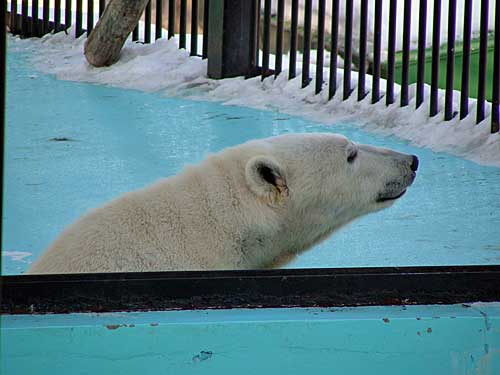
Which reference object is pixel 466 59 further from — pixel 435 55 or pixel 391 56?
pixel 391 56

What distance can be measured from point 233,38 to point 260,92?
0.78m

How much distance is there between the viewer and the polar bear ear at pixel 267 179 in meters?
3.34

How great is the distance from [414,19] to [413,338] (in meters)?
13.5

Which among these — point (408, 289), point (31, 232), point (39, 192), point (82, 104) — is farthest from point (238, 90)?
point (408, 289)

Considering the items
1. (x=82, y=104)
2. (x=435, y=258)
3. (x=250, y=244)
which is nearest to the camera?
(x=250, y=244)

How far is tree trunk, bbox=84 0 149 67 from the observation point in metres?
10.3

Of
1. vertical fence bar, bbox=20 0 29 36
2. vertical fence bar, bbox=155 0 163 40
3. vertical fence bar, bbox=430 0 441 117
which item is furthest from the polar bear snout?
vertical fence bar, bbox=20 0 29 36

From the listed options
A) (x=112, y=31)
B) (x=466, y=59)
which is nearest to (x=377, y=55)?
(x=466, y=59)

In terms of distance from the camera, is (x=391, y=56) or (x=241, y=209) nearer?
(x=241, y=209)

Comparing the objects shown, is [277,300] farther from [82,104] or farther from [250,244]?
[82,104]

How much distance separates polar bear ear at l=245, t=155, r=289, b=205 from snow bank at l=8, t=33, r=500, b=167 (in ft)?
13.0

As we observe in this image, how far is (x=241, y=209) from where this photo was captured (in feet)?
11.0

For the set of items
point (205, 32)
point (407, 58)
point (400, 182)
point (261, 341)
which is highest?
point (205, 32)

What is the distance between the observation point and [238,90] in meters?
9.81
